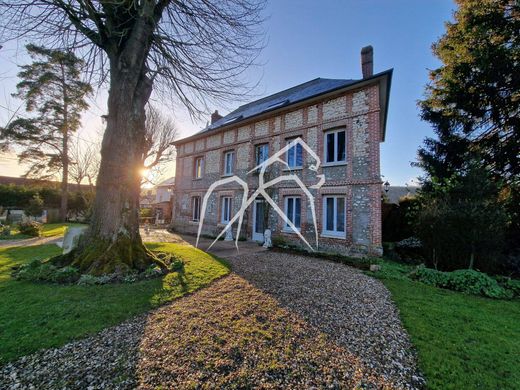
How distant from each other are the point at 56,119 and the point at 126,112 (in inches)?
643

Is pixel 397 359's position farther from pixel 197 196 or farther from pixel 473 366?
pixel 197 196

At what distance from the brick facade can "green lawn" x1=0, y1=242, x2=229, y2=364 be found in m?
5.07

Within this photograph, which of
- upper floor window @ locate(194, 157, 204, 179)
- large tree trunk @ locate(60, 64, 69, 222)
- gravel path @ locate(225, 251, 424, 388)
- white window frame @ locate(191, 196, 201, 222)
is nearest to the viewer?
gravel path @ locate(225, 251, 424, 388)

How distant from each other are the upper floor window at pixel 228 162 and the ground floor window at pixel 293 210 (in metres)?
3.99

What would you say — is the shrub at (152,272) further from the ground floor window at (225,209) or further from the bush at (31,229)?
the bush at (31,229)

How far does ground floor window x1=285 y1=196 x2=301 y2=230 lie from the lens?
9.37 meters

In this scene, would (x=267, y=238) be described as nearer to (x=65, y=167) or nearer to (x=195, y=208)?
(x=195, y=208)

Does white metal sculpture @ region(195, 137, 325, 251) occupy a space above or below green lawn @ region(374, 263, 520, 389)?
above

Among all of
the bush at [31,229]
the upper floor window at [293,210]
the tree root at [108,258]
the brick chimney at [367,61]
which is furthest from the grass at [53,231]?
the brick chimney at [367,61]

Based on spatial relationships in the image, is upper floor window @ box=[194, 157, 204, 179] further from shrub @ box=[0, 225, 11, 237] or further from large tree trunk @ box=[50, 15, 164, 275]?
shrub @ box=[0, 225, 11, 237]

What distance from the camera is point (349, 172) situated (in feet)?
26.2

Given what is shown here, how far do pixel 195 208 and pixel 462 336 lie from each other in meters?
12.8

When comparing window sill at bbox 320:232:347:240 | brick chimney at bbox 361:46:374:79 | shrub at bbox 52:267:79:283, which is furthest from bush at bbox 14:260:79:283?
brick chimney at bbox 361:46:374:79

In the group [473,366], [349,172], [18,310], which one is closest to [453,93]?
[349,172]
